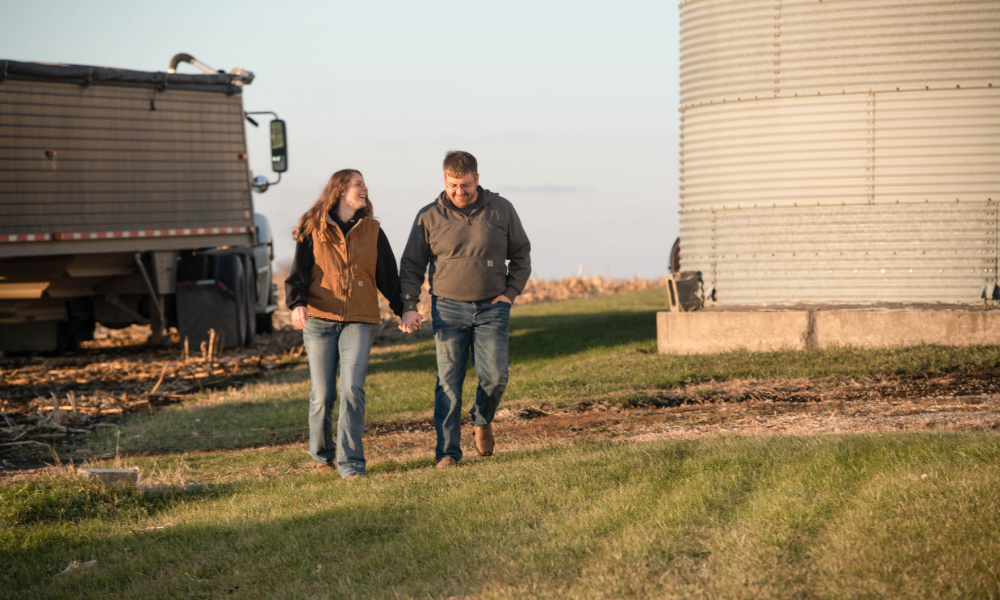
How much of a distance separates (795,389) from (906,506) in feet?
18.7

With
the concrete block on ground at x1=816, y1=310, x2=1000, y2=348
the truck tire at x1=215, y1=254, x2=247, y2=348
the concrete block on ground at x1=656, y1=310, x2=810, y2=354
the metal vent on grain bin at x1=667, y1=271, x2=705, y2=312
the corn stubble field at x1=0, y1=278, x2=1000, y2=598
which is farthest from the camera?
the truck tire at x1=215, y1=254, x2=247, y2=348

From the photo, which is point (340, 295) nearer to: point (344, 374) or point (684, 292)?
point (344, 374)

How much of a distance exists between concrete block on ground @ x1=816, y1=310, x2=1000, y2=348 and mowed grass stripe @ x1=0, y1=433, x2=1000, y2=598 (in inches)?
224

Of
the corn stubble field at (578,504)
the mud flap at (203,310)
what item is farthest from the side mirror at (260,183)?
the corn stubble field at (578,504)

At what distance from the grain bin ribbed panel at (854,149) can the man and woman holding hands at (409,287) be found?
272 inches

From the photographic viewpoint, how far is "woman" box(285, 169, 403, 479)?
20.6 ft

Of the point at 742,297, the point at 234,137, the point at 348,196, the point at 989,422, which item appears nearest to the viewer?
the point at 348,196

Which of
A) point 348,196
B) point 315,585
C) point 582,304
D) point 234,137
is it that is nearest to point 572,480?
point 315,585

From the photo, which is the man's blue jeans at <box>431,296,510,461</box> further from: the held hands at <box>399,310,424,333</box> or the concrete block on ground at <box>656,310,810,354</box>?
the concrete block on ground at <box>656,310,810,354</box>

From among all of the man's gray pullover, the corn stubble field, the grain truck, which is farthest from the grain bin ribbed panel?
the grain truck

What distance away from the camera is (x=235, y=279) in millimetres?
16516

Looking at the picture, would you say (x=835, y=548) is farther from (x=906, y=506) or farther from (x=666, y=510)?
(x=666, y=510)

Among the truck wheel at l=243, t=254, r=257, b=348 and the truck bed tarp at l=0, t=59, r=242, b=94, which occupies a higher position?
the truck bed tarp at l=0, t=59, r=242, b=94

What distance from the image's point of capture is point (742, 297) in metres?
12.9
